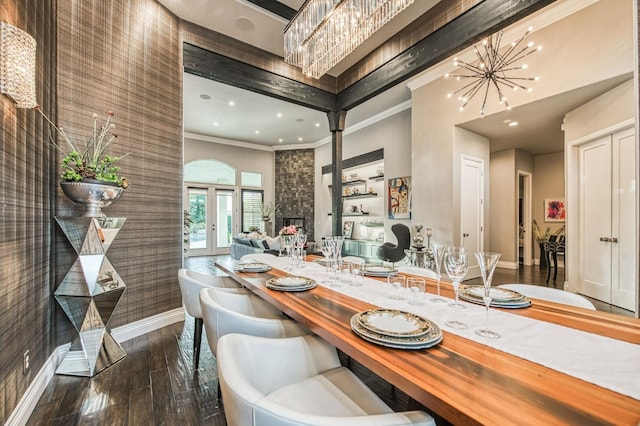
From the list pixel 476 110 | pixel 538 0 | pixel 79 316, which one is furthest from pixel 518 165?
pixel 79 316

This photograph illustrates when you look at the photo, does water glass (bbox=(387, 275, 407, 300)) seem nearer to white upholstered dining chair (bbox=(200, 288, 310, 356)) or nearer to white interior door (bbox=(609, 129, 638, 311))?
white upholstered dining chair (bbox=(200, 288, 310, 356))

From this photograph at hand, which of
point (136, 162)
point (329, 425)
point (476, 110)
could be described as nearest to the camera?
point (329, 425)

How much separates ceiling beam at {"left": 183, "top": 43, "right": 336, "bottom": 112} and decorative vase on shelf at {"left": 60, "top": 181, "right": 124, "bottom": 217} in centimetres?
205

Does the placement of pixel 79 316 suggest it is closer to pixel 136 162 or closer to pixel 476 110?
pixel 136 162

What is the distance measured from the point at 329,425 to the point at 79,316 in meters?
2.39

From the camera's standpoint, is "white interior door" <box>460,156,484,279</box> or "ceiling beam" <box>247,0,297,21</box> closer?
"ceiling beam" <box>247,0,297,21</box>

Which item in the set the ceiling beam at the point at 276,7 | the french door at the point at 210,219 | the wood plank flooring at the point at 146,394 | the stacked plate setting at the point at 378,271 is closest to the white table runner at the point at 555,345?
the wood plank flooring at the point at 146,394

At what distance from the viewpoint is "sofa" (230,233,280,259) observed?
5684 millimetres

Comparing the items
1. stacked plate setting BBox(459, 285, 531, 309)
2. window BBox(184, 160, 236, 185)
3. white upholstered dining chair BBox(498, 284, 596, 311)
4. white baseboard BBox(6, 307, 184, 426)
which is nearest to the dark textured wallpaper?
white baseboard BBox(6, 307, 184, 426)

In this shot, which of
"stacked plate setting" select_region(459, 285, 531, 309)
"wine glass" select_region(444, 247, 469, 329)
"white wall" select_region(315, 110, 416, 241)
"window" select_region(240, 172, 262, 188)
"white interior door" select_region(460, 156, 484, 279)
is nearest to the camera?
"wine glass" select_region(444, 247, 469, 329)

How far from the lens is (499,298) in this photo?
4.53ft

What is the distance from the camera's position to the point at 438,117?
4988 millimetres

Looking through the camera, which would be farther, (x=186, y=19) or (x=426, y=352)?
(x=186, y=19)

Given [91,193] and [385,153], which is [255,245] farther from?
[91,193]
